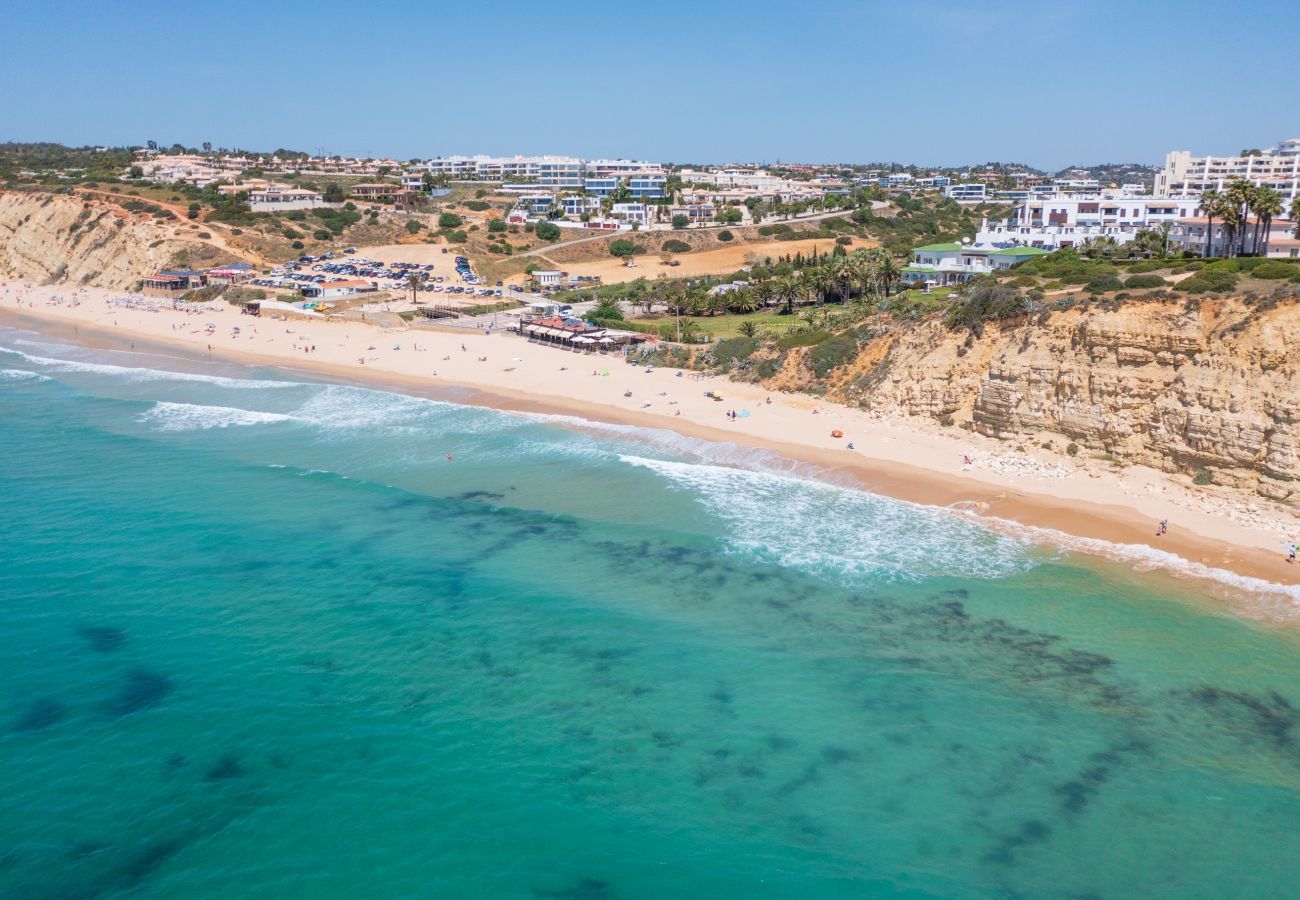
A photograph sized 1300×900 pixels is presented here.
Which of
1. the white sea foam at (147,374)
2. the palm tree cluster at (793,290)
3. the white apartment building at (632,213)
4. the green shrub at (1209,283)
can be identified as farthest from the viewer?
the white apartment building at (632,213)

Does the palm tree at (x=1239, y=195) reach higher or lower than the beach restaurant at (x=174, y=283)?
higher

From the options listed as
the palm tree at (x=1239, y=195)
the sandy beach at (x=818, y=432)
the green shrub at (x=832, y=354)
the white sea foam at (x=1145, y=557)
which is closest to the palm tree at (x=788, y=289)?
the sandy beach at (x=818, y=432)

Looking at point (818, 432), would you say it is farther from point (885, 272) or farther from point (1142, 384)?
point (885, 272)

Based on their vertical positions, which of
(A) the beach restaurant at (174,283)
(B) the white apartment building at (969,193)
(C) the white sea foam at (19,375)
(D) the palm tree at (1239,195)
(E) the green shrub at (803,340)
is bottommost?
(C) the white sea foam at (19,375)

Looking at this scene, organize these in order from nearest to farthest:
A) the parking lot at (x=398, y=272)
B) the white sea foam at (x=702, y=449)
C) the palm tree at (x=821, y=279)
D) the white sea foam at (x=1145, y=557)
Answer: the white sea foam at (x=1145, y=557) → the white sea foam at (x=702, y=449) → the palm tree at (x=821, y=279) → the parking lot at (x=398, y=272)

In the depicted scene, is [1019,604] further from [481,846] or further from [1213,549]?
[481,846]

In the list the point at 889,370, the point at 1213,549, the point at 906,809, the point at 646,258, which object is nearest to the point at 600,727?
the point at 906,809

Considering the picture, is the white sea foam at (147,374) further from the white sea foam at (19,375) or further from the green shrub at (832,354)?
the green shrub at (832,354)
